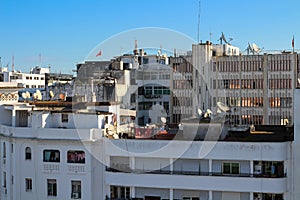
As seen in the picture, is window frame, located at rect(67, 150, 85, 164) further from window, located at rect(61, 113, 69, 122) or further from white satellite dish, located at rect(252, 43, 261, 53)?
white satellite dish, located at rect(252, 43, 261, 53)

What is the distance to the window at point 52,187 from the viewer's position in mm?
32719

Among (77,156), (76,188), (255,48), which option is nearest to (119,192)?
(76,188)

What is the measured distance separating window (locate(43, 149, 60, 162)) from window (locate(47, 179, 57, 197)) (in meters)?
1.52

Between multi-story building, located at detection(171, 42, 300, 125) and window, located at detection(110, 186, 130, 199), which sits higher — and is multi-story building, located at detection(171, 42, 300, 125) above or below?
above

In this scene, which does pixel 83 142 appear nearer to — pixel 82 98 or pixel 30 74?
pixel 82 98

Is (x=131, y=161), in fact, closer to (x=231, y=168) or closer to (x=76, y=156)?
(x=76, y=156)

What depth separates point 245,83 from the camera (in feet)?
214

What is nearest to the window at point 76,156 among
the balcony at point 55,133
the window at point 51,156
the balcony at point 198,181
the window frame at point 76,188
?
the window at point 51,156

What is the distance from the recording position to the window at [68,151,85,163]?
3195 cm

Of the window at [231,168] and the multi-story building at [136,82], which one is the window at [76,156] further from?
the multi-story building at [136,82]

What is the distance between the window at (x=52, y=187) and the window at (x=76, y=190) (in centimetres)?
142

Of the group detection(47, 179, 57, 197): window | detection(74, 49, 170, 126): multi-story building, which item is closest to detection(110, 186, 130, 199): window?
detection(47, 179, 57, 197): window

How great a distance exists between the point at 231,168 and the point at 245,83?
1466 inches

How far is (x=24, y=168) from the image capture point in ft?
110
